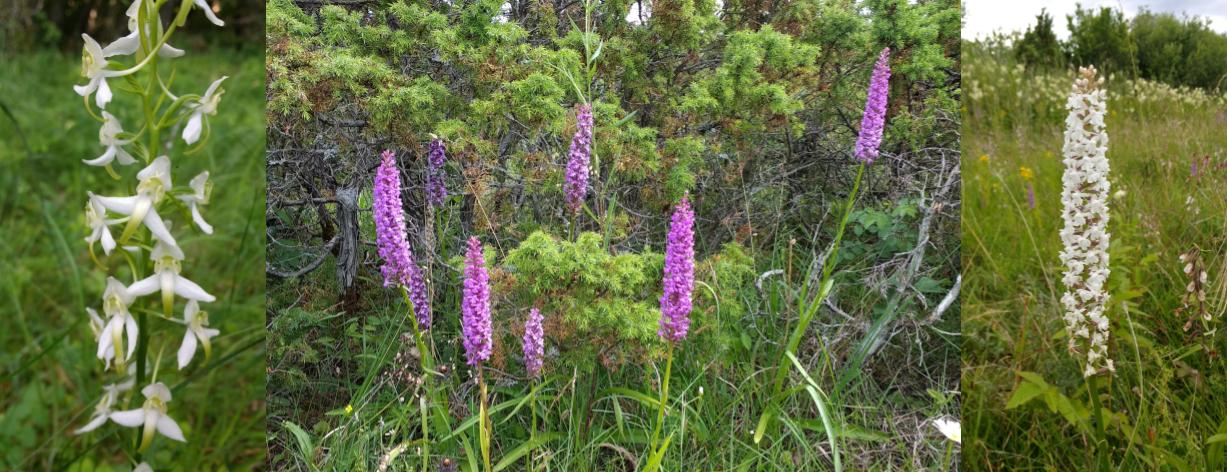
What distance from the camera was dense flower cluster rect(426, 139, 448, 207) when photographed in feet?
5.89

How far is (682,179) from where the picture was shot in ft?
5.84

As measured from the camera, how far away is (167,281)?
0.75 metres

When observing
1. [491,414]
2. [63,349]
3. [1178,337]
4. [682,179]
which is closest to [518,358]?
[491,414]

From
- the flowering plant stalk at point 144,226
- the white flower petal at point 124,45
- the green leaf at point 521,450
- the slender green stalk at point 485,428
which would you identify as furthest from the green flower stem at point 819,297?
the white flower petal at point 124,45

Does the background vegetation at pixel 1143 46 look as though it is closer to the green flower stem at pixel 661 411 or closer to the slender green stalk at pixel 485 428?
the green flower stem at pixel 661 411

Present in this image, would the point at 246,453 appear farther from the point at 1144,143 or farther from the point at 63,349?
the point at 1144,143

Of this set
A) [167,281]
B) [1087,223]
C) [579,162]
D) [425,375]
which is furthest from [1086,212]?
[167,281]

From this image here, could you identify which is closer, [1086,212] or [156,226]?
[156,226]

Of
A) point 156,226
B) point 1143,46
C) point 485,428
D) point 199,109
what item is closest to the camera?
point 156,226

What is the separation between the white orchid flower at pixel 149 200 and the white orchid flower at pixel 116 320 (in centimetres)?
5

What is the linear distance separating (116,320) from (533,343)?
1.07 m

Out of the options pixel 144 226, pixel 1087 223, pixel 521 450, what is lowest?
pixel 521 450

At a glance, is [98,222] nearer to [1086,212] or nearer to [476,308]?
[476,308]

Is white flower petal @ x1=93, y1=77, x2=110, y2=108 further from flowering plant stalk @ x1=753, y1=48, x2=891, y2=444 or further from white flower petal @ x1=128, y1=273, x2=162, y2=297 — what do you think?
flowering plant stalk @ x1=753, y1=48, x2=891, y2=444
